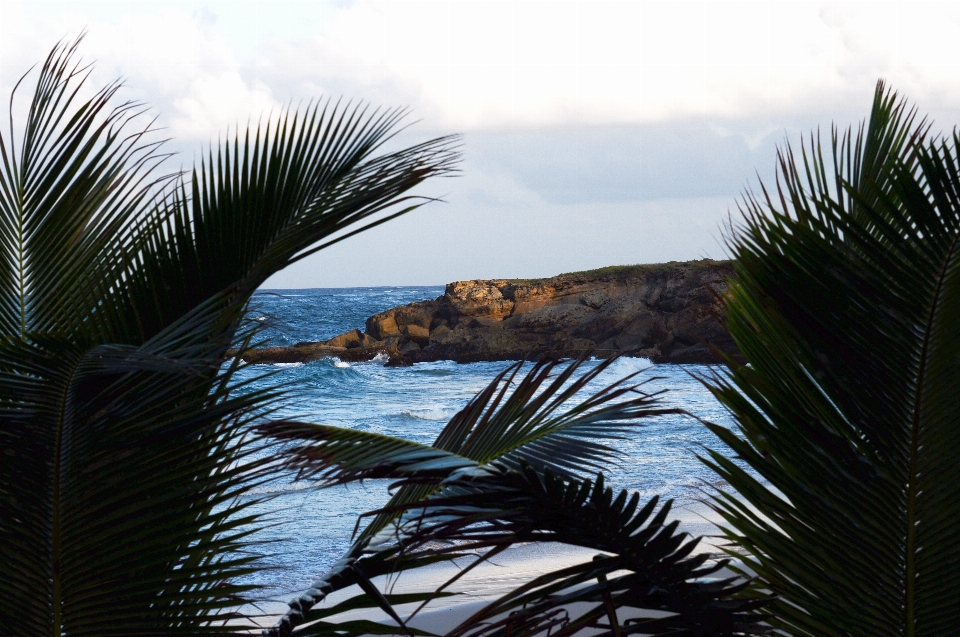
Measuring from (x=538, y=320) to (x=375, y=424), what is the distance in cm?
1158

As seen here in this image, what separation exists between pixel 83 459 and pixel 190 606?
366mm

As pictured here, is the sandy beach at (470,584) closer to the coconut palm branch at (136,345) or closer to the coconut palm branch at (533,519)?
the coconut palm branch at (136,345)

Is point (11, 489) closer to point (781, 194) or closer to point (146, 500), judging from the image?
point (146, 500)

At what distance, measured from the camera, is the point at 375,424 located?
58.2 feet

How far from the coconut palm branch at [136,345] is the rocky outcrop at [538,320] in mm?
24157

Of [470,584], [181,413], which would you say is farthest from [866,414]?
[470,584]

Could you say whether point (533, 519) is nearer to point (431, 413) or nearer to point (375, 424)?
point (375, 424)

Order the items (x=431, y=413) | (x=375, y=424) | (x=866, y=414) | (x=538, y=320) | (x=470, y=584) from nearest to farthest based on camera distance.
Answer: (x=866, y=414) < (x=470, y=584) < (x=375, y=424) < (x=431, y=413) < (x=538, y=320)

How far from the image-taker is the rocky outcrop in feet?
87.4

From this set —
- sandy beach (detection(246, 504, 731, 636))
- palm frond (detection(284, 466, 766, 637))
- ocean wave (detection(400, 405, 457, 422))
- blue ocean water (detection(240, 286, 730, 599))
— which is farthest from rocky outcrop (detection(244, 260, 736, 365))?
palm frond (detection(284, 466, 766, 637))

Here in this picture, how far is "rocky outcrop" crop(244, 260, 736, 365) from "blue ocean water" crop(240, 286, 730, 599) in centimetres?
70

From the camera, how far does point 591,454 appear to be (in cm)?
166

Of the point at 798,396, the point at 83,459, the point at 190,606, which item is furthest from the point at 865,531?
the point at 83,459

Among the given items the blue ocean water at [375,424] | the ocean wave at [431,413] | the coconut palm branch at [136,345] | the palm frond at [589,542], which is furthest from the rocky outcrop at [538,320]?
the palm frond at [589,542]
